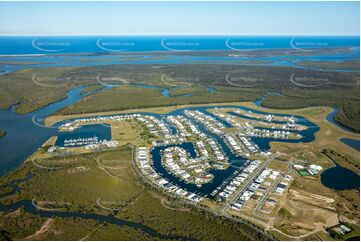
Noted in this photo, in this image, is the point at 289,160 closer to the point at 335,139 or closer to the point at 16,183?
the point at 335,139

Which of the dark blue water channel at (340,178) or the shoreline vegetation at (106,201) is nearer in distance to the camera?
the shoreline vegetation at (106,201)

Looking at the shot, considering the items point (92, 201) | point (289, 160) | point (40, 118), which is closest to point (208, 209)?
point (92, 201)

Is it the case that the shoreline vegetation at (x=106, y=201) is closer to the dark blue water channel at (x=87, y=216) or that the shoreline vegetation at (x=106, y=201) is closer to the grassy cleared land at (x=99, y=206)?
the grassy cleared land at (x=99, y=206)

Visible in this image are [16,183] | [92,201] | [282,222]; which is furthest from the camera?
[16,183]

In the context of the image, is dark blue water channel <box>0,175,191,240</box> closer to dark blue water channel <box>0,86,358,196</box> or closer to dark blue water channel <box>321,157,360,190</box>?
dark blue water channel <box>0,86,358,196</box>

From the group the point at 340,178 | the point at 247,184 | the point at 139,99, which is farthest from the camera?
the point at 139,99

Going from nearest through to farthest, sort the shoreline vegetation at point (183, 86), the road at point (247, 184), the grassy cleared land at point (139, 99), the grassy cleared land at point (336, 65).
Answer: the road at point (247, 184)
the grassy cleared land at point (139, 99)
the shoreline vegetation at point (183, 86)
the grassy cleared land at point (336, 65)

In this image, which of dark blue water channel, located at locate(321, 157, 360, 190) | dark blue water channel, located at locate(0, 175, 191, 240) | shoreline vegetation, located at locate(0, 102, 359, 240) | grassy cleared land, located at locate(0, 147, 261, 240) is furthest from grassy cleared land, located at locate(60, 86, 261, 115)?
dark blue water channel, located at locate(321, 157, 360, 190)

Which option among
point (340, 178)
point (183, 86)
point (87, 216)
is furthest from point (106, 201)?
point (183, 86)

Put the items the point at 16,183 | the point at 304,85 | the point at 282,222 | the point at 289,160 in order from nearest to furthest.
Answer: the point at 282,222
the point at 16,183
the point at 289,160
the point at 304,85

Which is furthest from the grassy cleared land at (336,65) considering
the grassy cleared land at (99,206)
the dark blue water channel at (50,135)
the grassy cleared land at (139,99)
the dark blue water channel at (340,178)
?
the grassy cleared land at (99,206)

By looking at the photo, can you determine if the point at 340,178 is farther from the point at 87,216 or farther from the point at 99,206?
the point at 87,216
